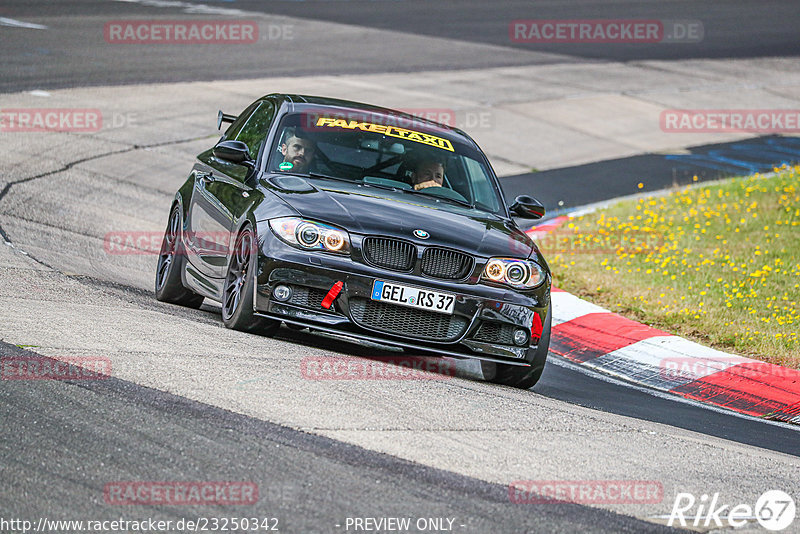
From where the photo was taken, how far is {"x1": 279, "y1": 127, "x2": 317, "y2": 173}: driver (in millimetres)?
8461

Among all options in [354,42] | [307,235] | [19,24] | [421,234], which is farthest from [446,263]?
[354,42]

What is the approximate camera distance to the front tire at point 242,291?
7.57 metres

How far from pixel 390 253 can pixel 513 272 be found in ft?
2.65

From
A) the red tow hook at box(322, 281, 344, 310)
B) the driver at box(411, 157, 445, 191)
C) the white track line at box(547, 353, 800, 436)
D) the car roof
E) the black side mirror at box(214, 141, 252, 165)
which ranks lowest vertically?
the white track line at box(547, 353, 800, 436)

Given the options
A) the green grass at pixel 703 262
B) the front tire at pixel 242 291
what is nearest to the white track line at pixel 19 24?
the green grass at pixel 703 262

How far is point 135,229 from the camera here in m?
12.7

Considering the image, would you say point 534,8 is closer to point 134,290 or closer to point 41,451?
point 134,290

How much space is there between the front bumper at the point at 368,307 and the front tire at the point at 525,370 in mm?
359

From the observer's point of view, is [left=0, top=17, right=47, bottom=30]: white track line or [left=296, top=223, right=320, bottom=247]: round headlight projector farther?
[left=0, top=17, right=47, bottom=30]: white track line

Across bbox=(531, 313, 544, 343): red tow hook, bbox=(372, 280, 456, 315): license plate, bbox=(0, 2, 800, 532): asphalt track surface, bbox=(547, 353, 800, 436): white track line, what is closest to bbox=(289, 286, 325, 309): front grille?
bbox=(372, 280, 456, 315): license plate

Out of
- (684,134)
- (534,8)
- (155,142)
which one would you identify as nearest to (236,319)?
(155,142)

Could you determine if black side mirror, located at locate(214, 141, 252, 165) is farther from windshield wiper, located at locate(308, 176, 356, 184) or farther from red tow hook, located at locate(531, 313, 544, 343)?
red tow hook, located at locate(531, 313, 544, 343)

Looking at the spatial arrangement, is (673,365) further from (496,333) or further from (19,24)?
(19,24)

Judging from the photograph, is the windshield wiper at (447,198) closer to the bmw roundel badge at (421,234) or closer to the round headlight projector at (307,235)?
the bmw roundel badge at (421,234)
